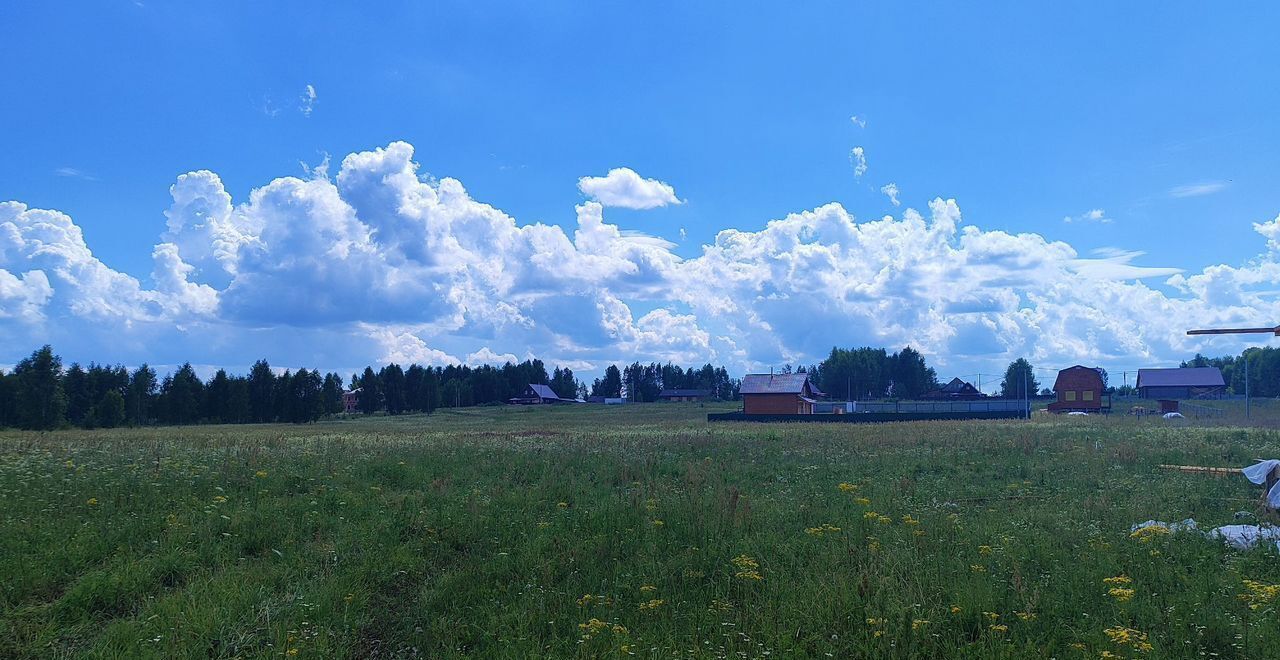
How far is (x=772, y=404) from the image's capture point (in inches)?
2625

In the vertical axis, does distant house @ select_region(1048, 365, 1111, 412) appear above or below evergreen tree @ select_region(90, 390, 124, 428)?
above

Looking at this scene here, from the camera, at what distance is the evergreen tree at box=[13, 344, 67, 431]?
184 feet

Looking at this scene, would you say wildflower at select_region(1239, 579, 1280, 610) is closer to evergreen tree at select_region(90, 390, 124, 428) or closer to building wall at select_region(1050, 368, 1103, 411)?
evergreen tree at select_region(90, 390, 124, 428)

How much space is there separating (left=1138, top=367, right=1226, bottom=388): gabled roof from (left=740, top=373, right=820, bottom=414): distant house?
192 feet

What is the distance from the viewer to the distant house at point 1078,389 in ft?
259

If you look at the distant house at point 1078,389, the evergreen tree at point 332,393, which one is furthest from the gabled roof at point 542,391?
the distant house at point 1078,389

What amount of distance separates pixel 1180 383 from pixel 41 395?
398 ft

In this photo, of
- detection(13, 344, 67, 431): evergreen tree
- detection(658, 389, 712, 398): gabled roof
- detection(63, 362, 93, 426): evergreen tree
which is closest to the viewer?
detection(13, 344, 67, 431): evergreen tree

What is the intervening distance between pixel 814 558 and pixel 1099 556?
337 centimetres

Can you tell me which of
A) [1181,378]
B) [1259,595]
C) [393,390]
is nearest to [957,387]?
[1181,378]

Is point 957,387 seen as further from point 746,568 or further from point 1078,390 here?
point 746,568

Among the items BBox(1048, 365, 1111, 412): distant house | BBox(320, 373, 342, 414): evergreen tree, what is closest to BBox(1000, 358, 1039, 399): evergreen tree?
BBox(1048, 365, 1111, 412): distant house

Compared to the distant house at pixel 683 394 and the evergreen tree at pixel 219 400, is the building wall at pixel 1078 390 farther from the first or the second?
the distant house at pixel 683 394

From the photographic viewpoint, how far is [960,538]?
31.9 feet
